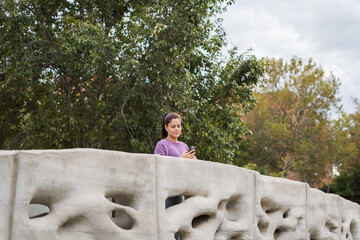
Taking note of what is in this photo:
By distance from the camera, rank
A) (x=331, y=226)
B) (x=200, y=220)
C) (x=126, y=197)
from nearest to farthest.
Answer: (x=126, y=197), (x=200, y=220), (x=331, y=226)

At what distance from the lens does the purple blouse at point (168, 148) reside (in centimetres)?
396

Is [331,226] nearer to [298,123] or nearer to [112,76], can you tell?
[112,76]

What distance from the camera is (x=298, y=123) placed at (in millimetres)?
27141

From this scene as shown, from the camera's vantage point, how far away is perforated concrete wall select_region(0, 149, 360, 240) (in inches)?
105

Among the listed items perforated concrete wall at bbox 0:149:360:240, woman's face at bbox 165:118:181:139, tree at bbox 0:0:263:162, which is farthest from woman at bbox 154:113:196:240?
tree at bbox 0:0:263:162

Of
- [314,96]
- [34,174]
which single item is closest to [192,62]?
[34,174]

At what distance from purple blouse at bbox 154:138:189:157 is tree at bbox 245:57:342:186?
22.5 metres

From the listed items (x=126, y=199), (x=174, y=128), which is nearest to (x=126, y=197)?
(x=126, y=199)

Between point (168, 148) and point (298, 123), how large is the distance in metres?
24.2

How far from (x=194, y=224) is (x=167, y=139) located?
80 centimetres

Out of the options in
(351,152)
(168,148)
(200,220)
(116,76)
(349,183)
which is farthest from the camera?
(349,183)

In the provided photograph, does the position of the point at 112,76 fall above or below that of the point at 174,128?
above

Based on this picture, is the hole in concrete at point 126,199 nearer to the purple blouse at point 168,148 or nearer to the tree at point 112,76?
the purple blouse at point 168,148

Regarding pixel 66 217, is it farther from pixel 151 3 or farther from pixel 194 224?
pixel 151 3
